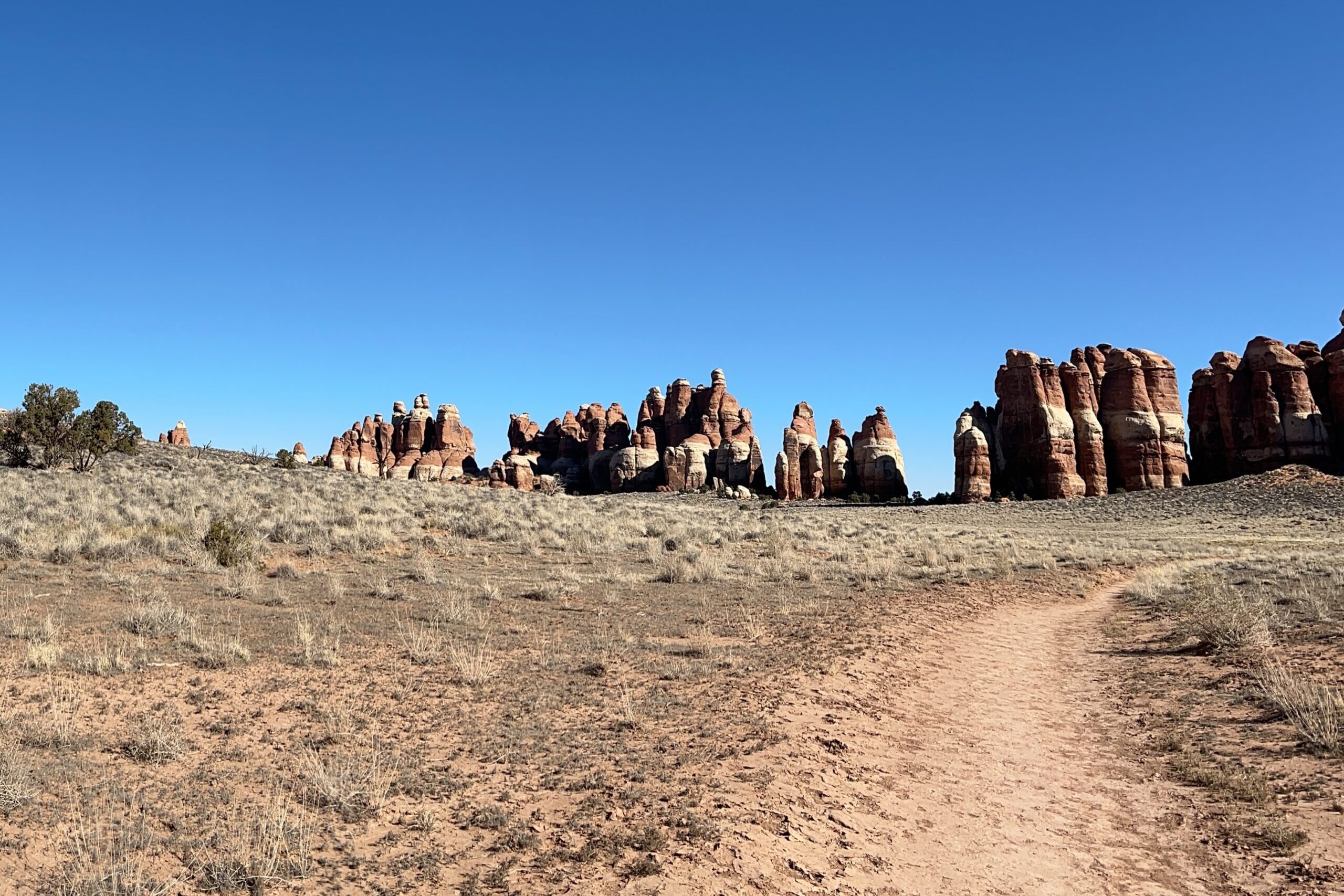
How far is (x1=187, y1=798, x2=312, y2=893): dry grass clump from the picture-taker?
13.3ft

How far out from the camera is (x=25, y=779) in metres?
4.85

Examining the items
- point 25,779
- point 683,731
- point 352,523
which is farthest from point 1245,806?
point 352,523

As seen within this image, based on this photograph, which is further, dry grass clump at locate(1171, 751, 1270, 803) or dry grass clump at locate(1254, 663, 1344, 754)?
dry grass clump at locate(1254, 663, 1344, 754)

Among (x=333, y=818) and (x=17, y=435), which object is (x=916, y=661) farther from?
(x=17, y=435)

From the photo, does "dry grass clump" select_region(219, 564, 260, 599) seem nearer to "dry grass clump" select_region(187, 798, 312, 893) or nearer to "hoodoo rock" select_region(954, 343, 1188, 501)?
"dry grass clump" select_region(187, 798, 312, 893)

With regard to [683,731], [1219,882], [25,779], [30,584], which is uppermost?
[30,584]

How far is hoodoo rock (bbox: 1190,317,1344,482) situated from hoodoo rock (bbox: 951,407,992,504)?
1780cm

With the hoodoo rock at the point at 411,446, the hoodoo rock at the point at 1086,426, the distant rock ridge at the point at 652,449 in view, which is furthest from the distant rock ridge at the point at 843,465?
the hoodoo rock at the point at 411,446

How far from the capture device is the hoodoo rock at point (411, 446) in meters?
101

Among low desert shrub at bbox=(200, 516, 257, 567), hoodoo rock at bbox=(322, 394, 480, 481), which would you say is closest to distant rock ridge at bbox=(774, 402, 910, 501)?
hoodoo rock at bbox=(322, 394, 480, 481)

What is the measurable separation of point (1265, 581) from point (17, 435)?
46355mm

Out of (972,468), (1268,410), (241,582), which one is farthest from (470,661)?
(1268,410)

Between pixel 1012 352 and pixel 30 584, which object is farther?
pixel 1012 352

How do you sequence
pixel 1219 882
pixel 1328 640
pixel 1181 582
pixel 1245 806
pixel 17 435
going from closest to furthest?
pixel 1219 882 → pixel 1245 806 → pixel 1328 640 → pixel 1181 582 → pixel 17 435
